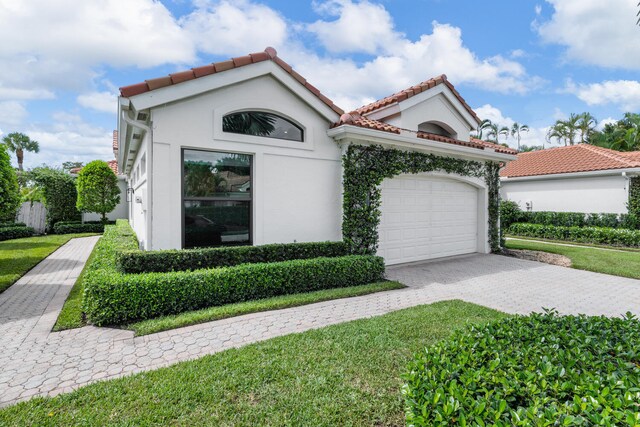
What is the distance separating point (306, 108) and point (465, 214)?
7.46 metres

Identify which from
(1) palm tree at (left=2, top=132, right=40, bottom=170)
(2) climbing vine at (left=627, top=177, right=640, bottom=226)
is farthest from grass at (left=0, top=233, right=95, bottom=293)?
(1) palm tree at (left=2, top=132, right=40, bottom=170)

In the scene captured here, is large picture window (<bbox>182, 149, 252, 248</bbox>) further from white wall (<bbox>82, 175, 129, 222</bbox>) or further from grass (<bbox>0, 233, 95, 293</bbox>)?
white wall (<bbox>82, 175, 129, 222</bbox>)

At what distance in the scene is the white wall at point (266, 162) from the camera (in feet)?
21.3

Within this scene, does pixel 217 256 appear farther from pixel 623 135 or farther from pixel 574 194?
pixel 623 135

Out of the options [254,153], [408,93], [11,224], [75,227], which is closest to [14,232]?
[11,224]

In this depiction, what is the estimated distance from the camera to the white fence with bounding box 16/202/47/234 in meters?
18.8

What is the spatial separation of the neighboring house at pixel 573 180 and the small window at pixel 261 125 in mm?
15846

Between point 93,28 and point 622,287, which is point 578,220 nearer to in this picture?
point 622,287

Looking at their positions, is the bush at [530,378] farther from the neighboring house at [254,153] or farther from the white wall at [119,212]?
the white wall at [119,212]

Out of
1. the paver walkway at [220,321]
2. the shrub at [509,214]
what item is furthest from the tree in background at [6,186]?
the shrub at [509,214]

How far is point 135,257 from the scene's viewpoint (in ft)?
19.8

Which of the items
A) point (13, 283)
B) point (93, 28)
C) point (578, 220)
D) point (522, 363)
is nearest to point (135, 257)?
point (13, 283)

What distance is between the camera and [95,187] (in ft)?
56.9

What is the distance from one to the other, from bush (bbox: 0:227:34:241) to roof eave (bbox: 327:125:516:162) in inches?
679
